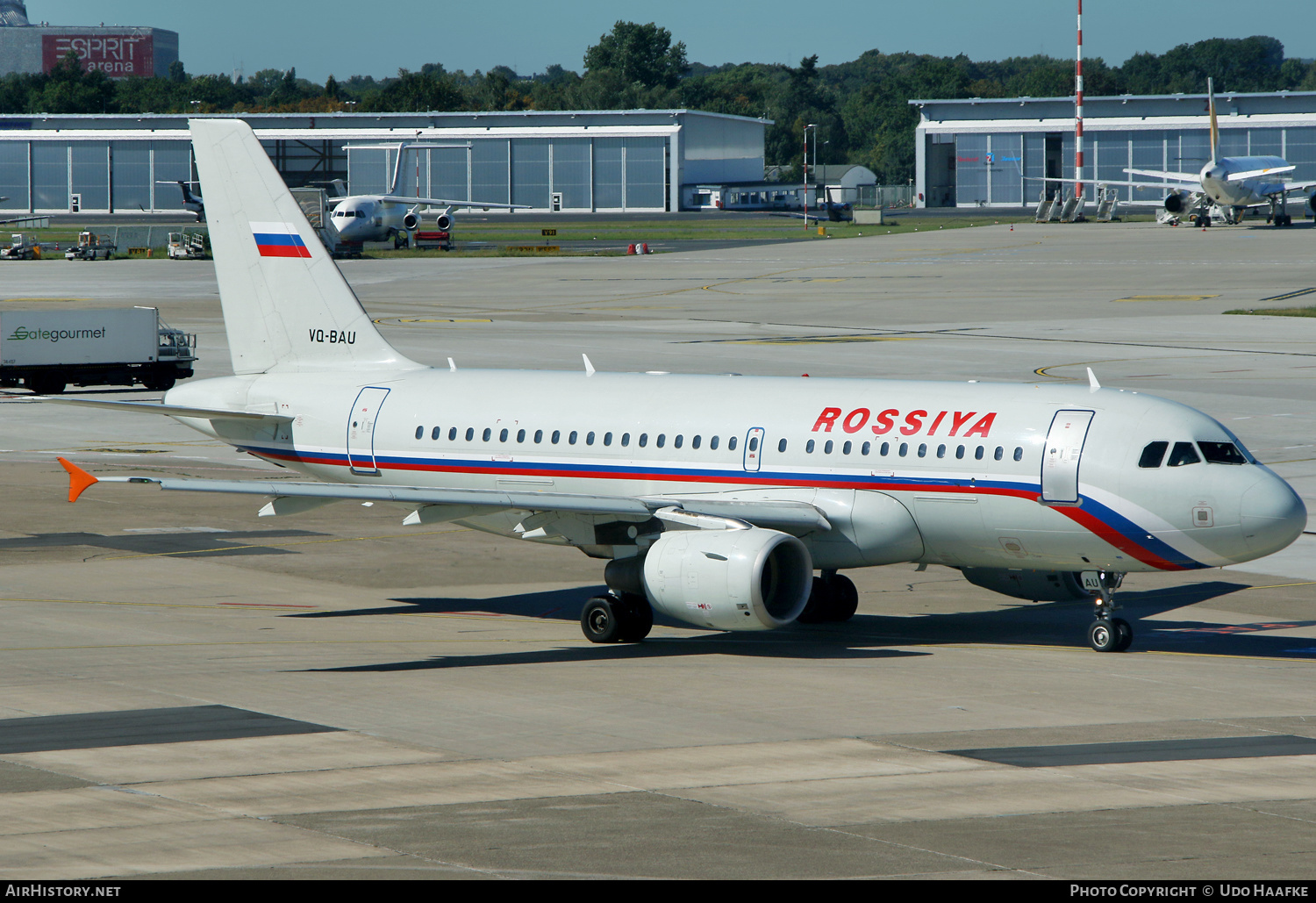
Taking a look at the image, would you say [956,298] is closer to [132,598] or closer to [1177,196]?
[1177,196]

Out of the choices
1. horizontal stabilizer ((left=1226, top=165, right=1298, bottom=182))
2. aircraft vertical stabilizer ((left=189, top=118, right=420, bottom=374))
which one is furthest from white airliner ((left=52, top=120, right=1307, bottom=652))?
horizontal stabilizer ((left=1226, top=165, right=1298, bottom=182))

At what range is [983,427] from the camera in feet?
85.0

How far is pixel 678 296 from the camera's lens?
101m

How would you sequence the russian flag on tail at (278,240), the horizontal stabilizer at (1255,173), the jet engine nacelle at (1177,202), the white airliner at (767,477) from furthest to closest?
the jet engine nacelle at (1177,202) < the horizontal stabilizer at (1255,173) < the russian flag on tail at (278,240) < the white airliner at (767,477)

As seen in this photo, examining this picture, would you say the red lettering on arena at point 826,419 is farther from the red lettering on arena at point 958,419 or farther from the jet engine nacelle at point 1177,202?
the jet engine nacelle at point 1177,202

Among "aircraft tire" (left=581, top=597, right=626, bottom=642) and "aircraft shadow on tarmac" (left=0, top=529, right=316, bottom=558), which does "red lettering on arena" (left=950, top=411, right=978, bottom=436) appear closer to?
"aircraft tire" (left=581, top=597, right=626, bottom=642)

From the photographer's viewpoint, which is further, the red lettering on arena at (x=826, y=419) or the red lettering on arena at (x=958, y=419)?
the red lettering on arena at (x=826, y=419)

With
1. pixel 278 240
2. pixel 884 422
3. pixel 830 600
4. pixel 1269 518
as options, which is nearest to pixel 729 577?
pixel 884 422

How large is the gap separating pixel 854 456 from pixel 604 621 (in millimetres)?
5061

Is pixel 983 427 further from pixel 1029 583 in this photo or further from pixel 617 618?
pixel 617 618

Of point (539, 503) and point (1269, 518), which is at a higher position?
point (539, 503)

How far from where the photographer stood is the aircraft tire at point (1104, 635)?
25750 millimetres

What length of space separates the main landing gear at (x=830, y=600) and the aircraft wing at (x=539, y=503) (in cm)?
242

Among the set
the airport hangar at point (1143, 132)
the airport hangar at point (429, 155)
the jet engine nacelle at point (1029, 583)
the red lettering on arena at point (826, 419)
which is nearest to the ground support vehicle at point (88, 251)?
the airport hangar at point (429, 155)
